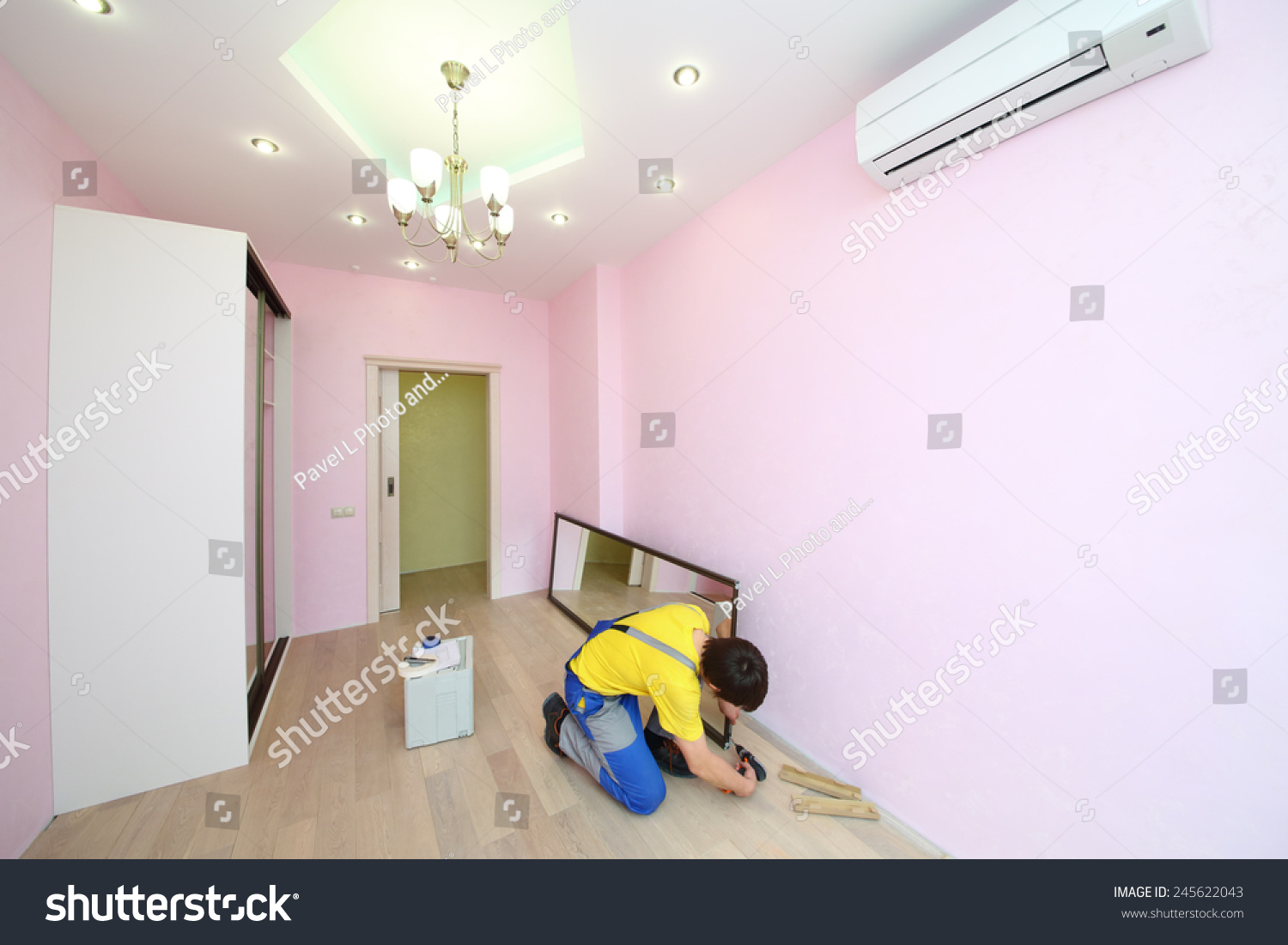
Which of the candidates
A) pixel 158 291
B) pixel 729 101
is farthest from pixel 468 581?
pixel 729 101

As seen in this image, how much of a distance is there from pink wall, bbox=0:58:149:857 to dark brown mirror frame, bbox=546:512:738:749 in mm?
2535

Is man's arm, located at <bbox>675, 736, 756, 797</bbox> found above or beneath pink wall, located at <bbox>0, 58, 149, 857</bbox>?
beneath

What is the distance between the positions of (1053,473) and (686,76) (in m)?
1.91

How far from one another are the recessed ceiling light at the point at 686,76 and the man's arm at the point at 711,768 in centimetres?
252

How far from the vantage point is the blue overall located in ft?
6.23

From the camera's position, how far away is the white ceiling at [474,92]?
1527mm

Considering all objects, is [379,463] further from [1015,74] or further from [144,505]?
[1015,74]

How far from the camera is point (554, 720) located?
227cm

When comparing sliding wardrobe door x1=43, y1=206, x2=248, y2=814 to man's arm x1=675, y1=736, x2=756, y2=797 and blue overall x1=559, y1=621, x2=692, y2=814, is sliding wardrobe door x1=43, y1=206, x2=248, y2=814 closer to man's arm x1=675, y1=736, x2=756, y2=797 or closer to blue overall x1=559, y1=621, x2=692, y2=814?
blue overall x1=559, y1=621, x2=692, y2=814

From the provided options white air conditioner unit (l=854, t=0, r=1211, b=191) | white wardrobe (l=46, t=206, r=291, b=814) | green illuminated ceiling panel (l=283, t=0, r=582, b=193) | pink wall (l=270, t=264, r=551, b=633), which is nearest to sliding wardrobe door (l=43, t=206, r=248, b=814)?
white wardrobe (l=46, t=206, r=291, b=814)

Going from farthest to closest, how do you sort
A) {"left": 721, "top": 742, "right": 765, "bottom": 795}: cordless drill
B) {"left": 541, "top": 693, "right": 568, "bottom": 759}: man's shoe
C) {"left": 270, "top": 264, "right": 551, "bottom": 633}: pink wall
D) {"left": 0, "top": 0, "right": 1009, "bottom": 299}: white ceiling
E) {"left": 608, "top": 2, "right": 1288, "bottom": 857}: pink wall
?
{"left": 270, "top": 264, "right": 551, "bottom": 633}: pink wall → {"left": 541, "top": 693, "right": 568, "bottom": 759}: man's shoe → {"left": 721, "top": 742, "right": 765, "bottom": 795}: cordless drill → {"left": 0, "top": 0, "right": 1009, "bottom": 299}: white ceiling → {"left": 608, "top": 2, "right": 1288, "bottom": 857}: pink wall

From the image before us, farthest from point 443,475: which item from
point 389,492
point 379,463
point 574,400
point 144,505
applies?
point 144,505
